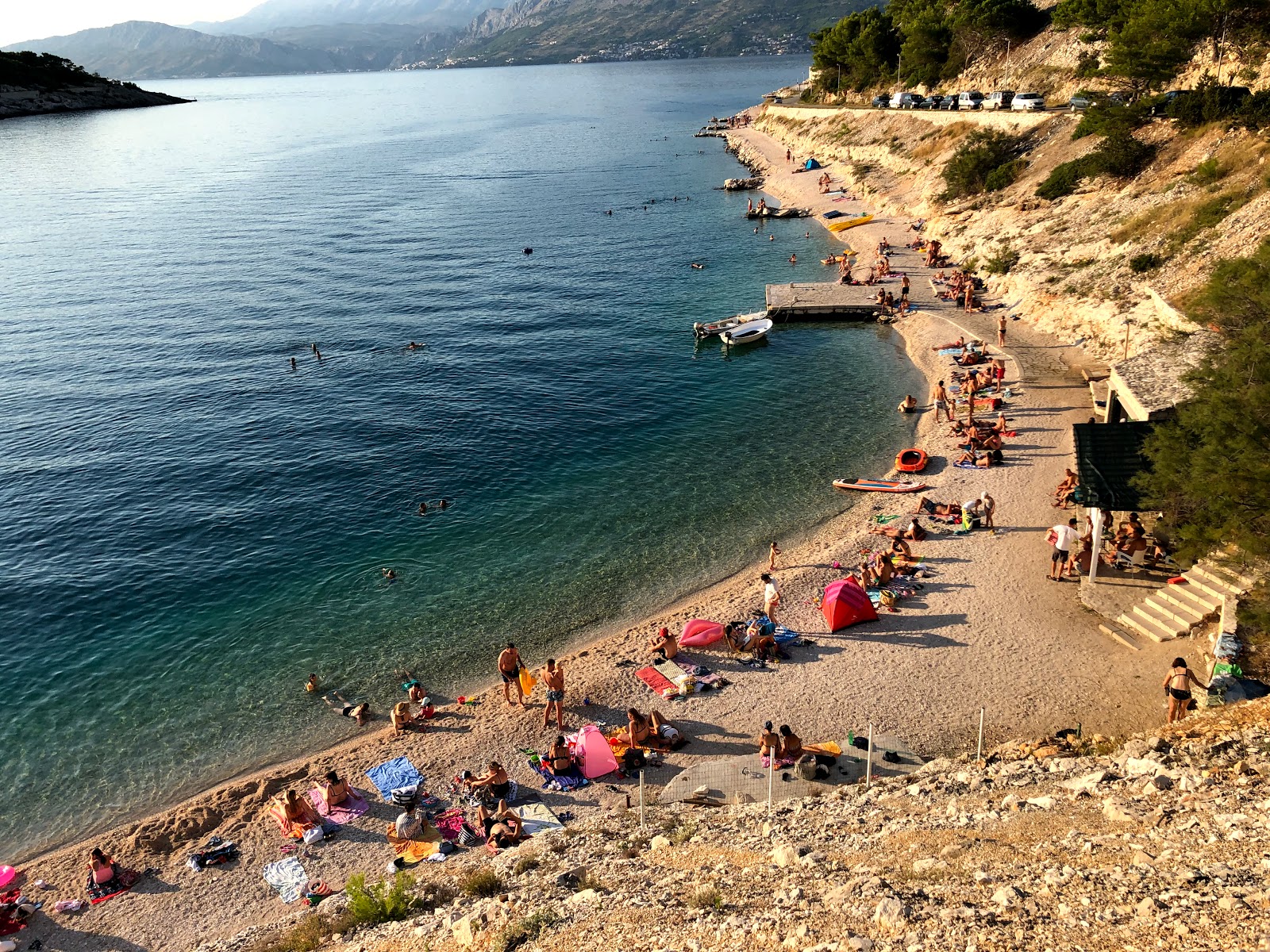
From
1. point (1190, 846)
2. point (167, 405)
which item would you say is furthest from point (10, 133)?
point (1190, 846)

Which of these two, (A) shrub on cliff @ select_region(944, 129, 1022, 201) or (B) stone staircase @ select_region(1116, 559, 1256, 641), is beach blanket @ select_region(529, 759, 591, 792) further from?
(A) shrub on cliff @ select_region(944, 129, 1022, 201)

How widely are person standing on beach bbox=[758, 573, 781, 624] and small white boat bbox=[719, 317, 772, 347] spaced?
90.4 feet

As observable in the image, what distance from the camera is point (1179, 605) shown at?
22.9 meters

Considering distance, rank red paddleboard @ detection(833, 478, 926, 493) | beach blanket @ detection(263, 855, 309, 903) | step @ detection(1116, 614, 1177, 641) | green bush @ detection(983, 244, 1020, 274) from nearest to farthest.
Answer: beach blanket @ detection(263, 855, 309, 903), step @ detection(1116, 614, 1177, 641), red paddleboard @ detection(833, 478, 926, 493), green bush @ detection(983, 244, 1020, 274)

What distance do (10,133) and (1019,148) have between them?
21022cm

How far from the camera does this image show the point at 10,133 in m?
182

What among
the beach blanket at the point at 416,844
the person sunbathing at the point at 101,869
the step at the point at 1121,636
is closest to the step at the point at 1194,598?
the step at the point at 1121,636

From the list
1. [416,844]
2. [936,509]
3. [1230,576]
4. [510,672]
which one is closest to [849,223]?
[936,509]

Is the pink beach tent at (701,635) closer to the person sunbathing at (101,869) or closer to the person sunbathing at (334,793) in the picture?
the person sunbathing at (334,793)

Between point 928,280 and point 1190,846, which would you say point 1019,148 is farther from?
point 1190,846

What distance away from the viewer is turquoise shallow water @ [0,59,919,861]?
86.0 ft

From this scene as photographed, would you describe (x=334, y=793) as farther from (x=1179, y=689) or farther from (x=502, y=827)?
(x=1179, y=689)

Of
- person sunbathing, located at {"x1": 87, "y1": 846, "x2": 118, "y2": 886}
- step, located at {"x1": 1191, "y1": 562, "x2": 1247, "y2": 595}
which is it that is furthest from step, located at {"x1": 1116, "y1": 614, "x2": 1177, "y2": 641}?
person sunbathing, located at {"x1": 87, "y1": 846, "x2": 118, "y2": 886}

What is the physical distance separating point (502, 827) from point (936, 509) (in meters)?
20.6
